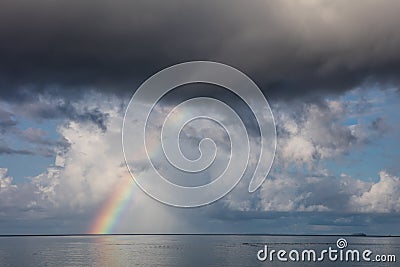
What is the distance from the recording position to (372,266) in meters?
200

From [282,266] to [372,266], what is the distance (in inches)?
1381

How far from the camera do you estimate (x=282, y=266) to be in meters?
198
